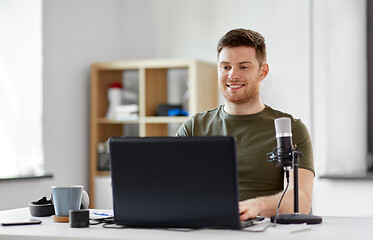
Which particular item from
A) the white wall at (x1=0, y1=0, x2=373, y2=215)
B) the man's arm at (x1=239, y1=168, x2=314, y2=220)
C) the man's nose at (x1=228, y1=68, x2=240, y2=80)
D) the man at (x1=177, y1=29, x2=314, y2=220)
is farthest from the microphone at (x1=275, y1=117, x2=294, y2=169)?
the white wall at (x1=0, y1=0, x2=373, y2=215)

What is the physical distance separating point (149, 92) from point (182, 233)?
3151 mm

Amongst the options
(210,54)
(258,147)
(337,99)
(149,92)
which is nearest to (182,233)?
(258,147)

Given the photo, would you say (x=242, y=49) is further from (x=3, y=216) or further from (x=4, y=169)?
(x=4, y=169)

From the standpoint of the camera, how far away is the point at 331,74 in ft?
14.5

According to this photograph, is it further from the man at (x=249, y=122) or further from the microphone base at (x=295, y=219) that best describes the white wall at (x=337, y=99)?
the microphone base at (x=295, y=219)

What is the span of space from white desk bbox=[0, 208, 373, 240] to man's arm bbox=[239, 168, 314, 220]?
0.07 meters

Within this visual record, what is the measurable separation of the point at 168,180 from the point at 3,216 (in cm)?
79

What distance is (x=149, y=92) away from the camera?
475 cm

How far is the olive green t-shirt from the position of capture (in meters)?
2.34

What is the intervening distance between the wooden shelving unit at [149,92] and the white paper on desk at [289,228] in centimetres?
274

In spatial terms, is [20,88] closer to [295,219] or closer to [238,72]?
[238,72]

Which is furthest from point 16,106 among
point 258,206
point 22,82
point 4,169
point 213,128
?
point 258,206

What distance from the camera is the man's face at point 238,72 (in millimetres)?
2404

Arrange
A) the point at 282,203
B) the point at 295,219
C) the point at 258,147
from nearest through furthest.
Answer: the point at 295,219
the point at 282,203
the point at 258,147
